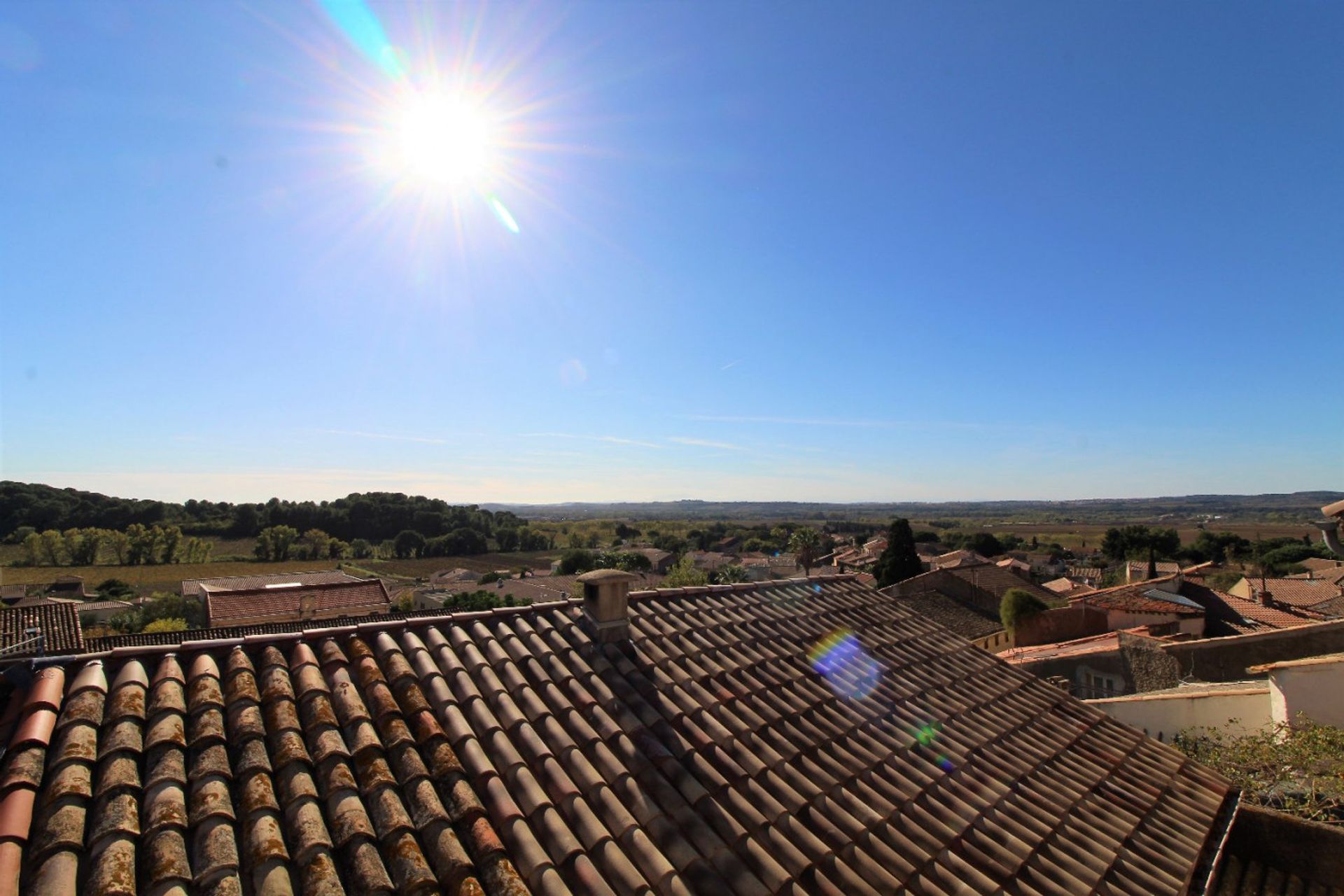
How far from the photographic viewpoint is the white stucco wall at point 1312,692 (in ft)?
30.8

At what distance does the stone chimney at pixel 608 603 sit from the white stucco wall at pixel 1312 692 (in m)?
11.2

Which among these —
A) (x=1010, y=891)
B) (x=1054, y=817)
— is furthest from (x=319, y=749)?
(x=1054, y=817)

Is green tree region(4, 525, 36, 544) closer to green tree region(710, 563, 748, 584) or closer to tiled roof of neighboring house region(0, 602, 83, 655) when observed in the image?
tiled roof of neighboring house region(0, 602, 83, 655)

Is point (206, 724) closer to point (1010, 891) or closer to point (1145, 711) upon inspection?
point (1010, 891)

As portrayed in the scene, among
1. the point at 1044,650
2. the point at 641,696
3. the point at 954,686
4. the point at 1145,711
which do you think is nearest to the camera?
the point at 641,696

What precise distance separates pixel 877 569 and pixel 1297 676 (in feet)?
148

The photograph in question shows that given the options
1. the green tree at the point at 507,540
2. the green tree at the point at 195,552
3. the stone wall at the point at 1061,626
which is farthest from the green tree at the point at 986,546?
the green tree at the point at 195,552

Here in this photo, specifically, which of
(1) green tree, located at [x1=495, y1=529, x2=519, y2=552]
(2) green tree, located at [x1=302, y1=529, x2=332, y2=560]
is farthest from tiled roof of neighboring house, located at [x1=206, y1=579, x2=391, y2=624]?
(1) green tree, located at [x1=495, y1=529, x2=519, y2=552]

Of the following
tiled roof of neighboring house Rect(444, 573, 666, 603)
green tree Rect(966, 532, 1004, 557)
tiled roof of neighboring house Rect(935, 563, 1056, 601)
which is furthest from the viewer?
green tree Rect(966, 532, 1004, 557)

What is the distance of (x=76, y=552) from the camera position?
234 ft

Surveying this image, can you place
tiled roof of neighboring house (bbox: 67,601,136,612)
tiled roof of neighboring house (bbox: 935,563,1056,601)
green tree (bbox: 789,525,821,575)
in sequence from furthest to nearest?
green tree (bbox: 789,525,821,575)
tiled roof of neighboring house (bbox: 67,601,136,612)
tiled roof of neighboring house (bbox: 935,563,1056,601)

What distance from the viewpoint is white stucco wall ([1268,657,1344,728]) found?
9.38 meters

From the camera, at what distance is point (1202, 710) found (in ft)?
34.4

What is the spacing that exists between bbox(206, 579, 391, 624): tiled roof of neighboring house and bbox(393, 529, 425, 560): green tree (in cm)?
6654
